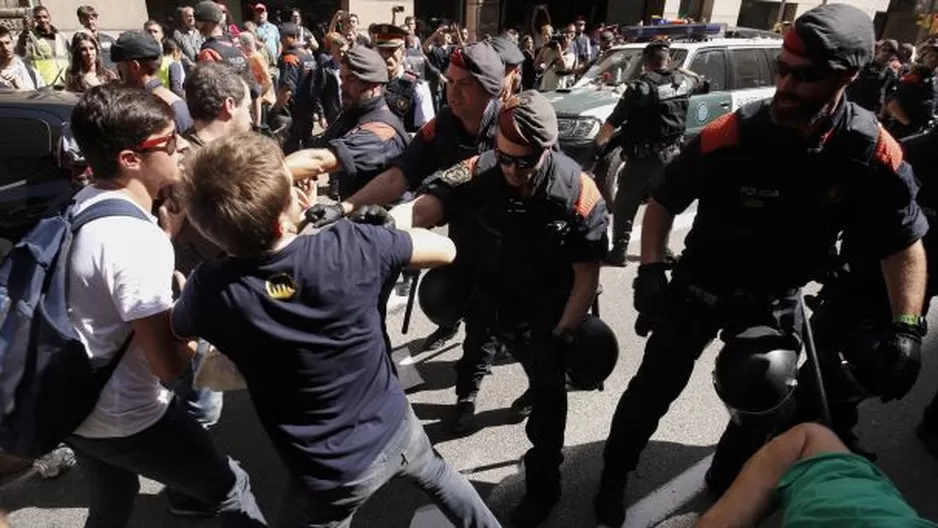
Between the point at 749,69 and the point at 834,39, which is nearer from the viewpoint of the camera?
the point at 834,39

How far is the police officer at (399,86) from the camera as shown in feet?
14.3

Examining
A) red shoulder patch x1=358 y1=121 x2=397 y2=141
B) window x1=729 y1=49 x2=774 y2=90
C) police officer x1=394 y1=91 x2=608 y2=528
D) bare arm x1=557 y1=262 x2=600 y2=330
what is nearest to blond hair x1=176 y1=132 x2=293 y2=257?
police officer x1=394 y1=91 x2=608 y2=528

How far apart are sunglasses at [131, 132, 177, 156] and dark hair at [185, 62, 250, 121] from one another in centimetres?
76

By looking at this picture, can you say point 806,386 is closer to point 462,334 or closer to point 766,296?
point 766,296

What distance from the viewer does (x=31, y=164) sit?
12.4ft

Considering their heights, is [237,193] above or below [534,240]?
above

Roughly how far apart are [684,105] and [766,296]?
9.98 feet

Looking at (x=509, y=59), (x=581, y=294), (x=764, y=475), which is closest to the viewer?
(x=764, y=475)

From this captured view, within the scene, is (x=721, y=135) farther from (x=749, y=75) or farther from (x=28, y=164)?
(x=749, y=75)

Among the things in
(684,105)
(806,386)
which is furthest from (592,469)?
(684,105)

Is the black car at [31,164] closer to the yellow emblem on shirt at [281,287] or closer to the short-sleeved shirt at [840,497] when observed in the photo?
the yellow emblem on shirt at [281,287]

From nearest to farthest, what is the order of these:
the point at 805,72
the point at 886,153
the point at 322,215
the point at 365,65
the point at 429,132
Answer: the point at 322,215
the point at 805,72
the point at 886,153
the point at 429,132
the point at 365,65

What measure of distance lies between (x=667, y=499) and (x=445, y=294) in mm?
1456

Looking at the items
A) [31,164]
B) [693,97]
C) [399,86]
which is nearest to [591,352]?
[399,86]
